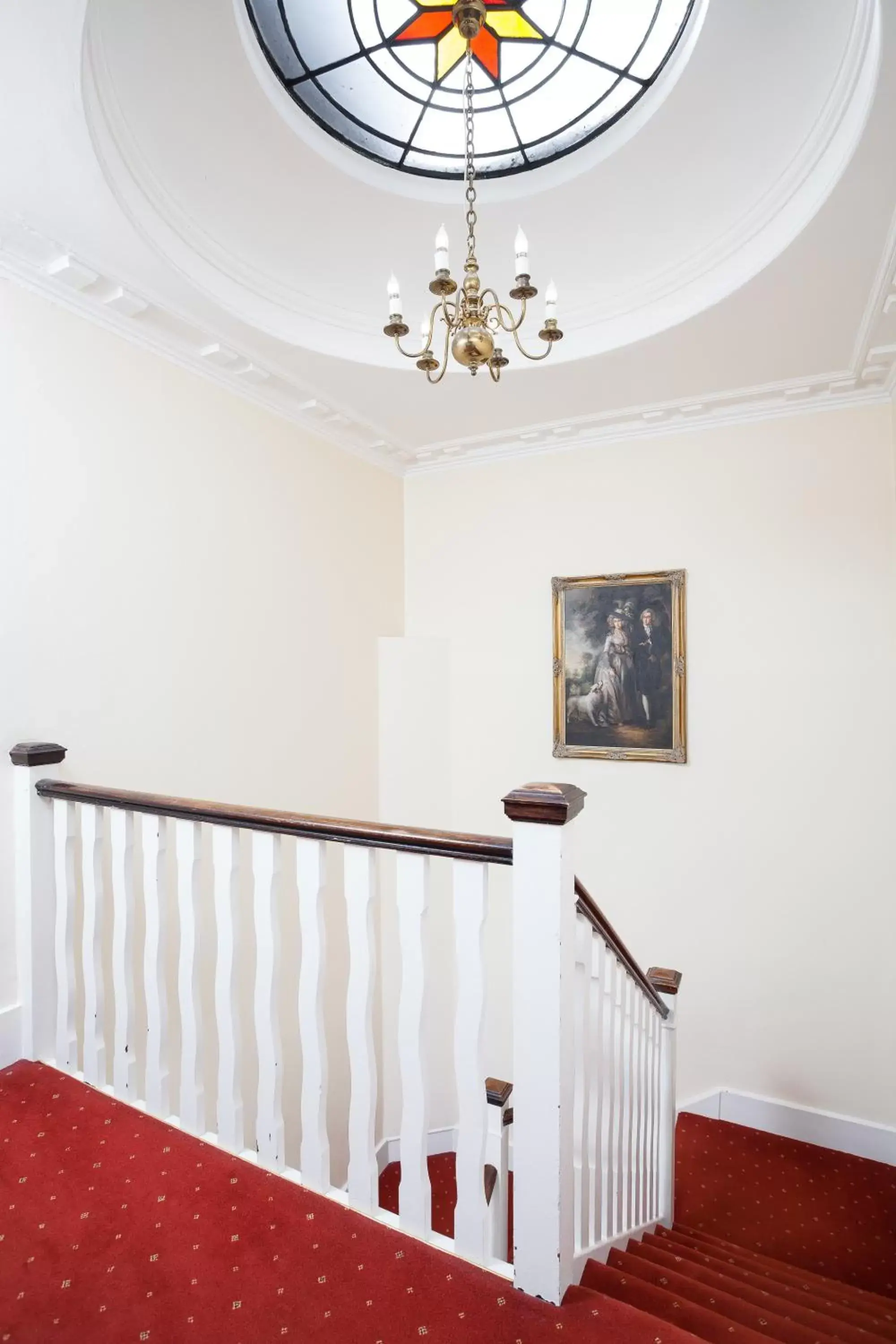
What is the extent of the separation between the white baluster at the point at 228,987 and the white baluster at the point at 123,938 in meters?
0.40

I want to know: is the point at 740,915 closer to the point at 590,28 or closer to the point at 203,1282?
the point at 203,1282

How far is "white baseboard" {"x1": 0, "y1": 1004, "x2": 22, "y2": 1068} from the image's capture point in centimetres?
250

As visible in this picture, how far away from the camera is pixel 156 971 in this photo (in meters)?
2.18

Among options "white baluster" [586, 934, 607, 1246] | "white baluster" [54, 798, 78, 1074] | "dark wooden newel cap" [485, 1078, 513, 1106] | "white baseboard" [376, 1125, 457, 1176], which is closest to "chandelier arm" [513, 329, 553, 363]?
"white baluster" [586, 934, 607, 1246]

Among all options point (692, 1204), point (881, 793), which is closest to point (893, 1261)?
point (692, 1204)

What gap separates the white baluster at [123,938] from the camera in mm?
2252

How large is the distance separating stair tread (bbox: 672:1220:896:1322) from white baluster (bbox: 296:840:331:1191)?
81.1 inches

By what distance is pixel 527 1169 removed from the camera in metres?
1.59

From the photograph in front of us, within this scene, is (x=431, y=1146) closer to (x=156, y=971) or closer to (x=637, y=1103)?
(x=637, y=1103)

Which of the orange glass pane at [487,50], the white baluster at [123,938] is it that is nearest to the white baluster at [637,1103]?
the white baluster at [123,938]

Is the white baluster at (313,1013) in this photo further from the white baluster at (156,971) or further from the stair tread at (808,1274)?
the stair tread at (808,1274)

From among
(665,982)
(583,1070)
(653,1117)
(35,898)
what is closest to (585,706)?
(665,982)

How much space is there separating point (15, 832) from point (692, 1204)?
3.66 m

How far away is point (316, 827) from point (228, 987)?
25.3 inches
